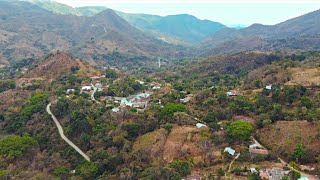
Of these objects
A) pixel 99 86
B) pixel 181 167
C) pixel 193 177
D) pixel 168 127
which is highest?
pixel 168 127

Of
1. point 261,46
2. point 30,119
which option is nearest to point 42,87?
point 30,119

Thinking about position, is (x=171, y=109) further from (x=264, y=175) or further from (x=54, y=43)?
(x=54, y=43)

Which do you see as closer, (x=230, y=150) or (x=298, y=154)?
(x=298, y=154)

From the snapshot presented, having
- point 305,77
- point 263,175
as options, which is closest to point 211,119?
point 263,175

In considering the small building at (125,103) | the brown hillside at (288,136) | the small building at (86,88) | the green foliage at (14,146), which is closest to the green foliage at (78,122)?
the green foliage at (14,146)

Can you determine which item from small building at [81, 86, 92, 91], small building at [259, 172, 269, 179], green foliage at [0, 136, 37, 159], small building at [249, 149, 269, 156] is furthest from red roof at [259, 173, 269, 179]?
small building at [81, 86, 92, 91]

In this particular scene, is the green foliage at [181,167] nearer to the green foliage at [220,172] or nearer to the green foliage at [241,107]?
the green foliage at [220,172]

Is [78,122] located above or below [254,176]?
below
